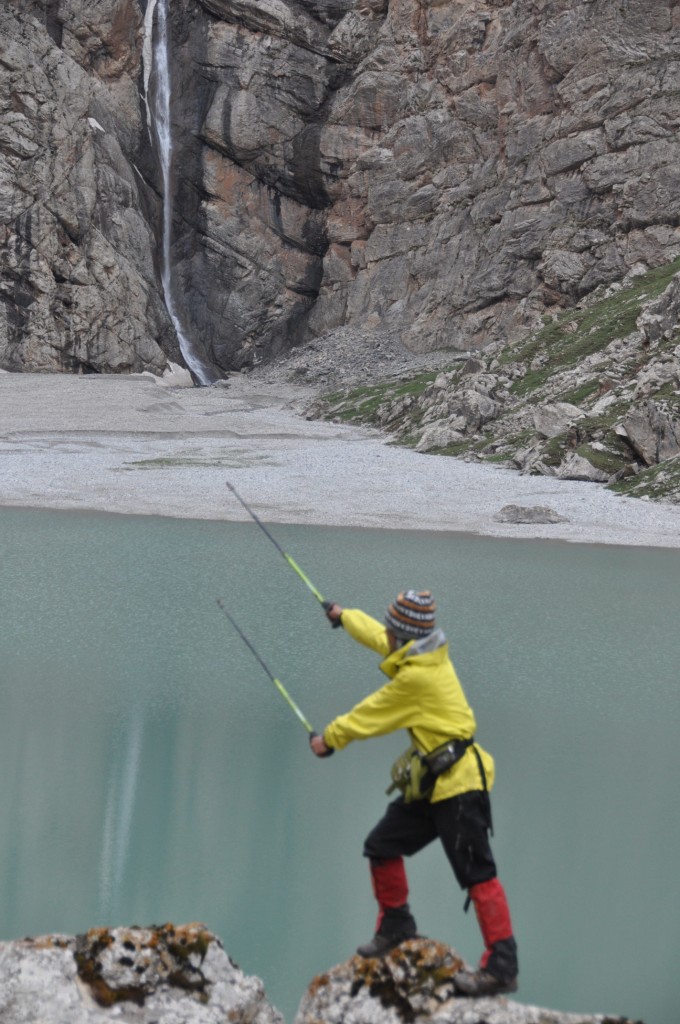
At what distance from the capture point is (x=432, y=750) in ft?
18.8

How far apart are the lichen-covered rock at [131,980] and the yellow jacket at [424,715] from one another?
1.24m

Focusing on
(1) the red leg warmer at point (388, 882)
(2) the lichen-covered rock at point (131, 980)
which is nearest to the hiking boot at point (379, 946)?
(1) the red leg warmer at point (388, 882)

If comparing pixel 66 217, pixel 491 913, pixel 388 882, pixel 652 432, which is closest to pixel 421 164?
pixel 66 217

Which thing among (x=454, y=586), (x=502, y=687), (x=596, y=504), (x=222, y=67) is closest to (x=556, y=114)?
(x=222, y=67)

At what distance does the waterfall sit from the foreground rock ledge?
6929 centimetres

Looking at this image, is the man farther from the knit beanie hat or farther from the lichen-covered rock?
the lichen-covered rock

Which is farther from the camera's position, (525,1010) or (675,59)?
(675,59)

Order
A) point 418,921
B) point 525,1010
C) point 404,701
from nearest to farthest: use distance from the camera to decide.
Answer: point 525,1010
point 404,701
point 418,921

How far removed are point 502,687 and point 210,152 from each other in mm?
65458

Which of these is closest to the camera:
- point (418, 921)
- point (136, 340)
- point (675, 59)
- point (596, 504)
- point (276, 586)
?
point (418, 921)

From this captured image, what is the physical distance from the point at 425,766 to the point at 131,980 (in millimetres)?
1803

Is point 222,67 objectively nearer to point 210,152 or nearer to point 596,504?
point 210,152

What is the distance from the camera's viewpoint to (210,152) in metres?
71.7

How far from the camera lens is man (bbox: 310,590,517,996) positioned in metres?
5.66
